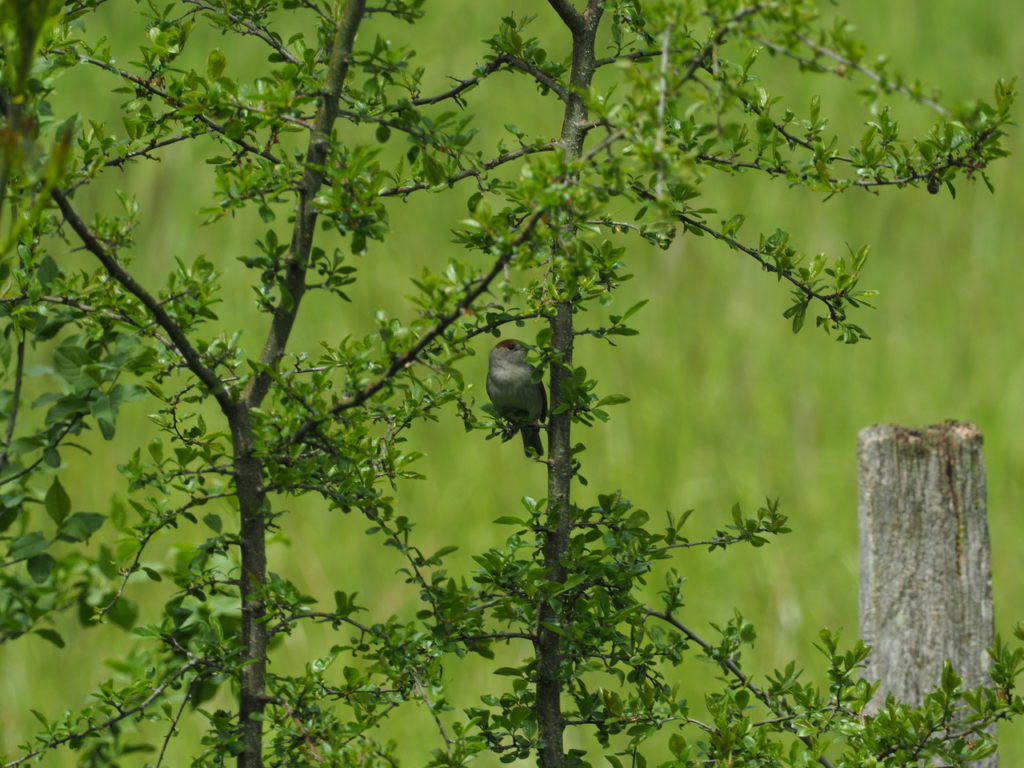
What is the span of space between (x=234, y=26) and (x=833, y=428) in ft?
16.2

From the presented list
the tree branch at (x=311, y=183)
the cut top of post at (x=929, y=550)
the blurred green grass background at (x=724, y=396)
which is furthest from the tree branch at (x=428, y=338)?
the blurred green grass background at (x=724, y=396)

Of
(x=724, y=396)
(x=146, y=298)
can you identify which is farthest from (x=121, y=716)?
(x=724, y=396)

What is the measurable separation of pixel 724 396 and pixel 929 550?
3519 millimetres

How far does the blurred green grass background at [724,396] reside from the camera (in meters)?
6.07

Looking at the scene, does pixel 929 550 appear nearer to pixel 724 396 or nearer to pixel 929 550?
pixel 929 550

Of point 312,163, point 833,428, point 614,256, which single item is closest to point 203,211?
point 312,163

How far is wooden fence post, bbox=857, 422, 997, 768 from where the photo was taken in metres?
3.43

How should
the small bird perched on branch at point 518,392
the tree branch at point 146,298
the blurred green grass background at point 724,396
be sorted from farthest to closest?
the blurred green grass background at point 724,396, the small bird perched on branch at point 518,392, the tree branch at point 146,298

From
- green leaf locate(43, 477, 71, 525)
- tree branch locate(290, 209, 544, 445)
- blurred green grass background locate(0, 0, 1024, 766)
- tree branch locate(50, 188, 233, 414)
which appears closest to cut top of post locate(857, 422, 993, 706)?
tree branch locate(290, 209, 544, 445)

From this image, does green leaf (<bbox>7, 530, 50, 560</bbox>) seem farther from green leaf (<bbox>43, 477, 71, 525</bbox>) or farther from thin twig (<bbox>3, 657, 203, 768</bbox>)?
thin twig (<bbox>3, 657, 203, 768</bbox>)

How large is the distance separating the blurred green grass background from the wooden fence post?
229 centimetres

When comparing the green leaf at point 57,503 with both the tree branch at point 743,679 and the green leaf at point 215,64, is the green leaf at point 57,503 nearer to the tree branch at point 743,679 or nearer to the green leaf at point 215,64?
the green leaf at point 215,64

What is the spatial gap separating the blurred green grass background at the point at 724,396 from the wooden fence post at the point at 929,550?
2.29m

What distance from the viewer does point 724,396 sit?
6953mm
